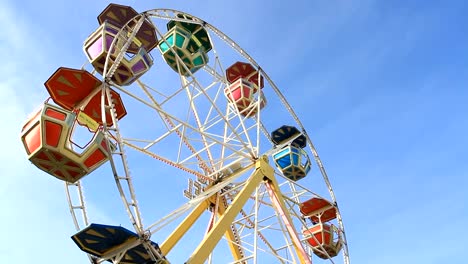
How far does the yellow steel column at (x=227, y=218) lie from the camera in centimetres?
980

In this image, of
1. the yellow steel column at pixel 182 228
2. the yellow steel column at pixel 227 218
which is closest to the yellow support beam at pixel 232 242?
the yellow steel column at pixel 182 228

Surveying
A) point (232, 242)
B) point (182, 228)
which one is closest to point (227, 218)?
point (182, 228)

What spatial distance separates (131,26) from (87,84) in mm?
2413

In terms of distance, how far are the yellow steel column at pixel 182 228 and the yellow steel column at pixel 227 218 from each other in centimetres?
130

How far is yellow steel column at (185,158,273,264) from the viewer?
9805 millimetres

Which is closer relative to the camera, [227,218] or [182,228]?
[227,218]

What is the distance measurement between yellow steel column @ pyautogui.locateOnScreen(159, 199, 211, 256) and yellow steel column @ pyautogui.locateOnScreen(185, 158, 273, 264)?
51.3 inches

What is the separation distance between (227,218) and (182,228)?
5.24ft

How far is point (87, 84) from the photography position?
10.2 meters

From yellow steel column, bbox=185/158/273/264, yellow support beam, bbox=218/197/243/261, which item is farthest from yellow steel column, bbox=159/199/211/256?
yellow steel column, bbox=185/158/273/264

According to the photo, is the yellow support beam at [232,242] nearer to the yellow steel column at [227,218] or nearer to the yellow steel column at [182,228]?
the yellow steel column at [182,228]

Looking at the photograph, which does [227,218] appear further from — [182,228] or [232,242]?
[232,242]

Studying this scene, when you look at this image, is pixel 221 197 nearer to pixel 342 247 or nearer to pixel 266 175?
pixel 266 175

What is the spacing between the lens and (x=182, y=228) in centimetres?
1201
